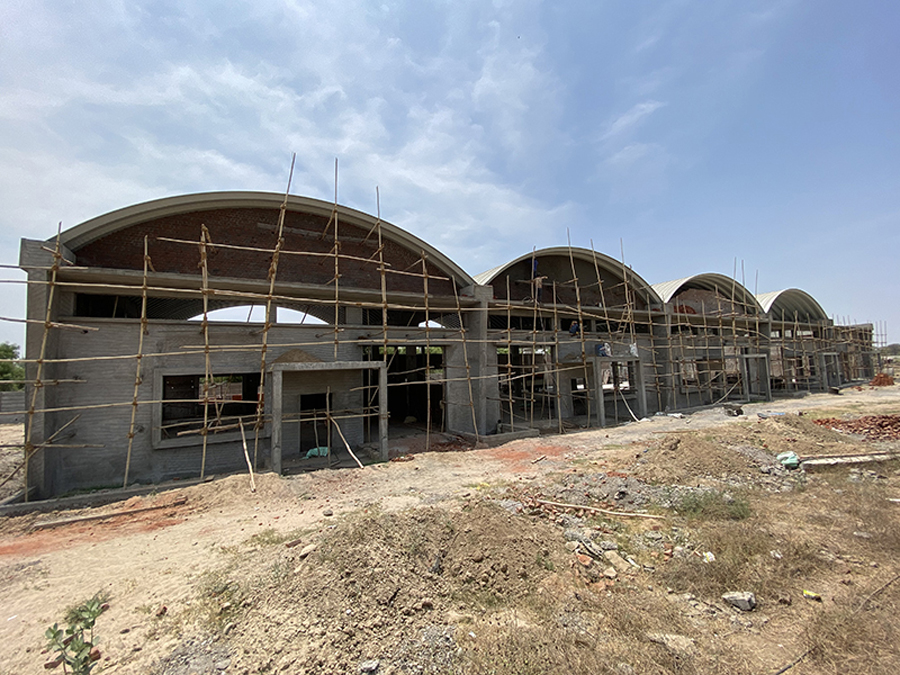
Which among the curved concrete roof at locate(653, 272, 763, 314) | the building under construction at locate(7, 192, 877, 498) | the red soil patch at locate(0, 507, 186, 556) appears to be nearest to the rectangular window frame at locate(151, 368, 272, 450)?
the building under construction at locate(7, 192, 877, 498)

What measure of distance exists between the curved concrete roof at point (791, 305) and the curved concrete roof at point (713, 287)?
2.06m

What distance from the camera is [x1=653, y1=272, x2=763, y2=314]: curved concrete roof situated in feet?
73.1

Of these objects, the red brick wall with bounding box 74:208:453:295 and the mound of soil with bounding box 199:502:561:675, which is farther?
the red brick wall with bounding box 74:208:453:295

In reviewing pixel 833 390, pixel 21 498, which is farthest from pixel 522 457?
pixel 833 390

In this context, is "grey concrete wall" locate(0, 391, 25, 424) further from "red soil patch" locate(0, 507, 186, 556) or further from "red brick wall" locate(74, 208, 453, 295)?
"red soil patch" locate(0, 507, 186, 556)

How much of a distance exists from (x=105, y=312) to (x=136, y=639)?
10732mm

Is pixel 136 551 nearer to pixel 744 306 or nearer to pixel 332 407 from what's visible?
pixel 332 407

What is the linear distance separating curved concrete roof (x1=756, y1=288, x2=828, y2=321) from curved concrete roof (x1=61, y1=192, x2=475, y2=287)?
2422 cm

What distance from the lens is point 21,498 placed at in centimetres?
869

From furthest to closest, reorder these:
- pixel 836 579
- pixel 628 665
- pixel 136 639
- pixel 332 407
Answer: pixel 332 407 → pixel 836 579 → pixel 136 639 → pixel 628 665

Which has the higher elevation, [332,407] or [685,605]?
[332,407]

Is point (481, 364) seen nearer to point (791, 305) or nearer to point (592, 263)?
point (592, 263)

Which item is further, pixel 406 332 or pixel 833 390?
pixel 833 390

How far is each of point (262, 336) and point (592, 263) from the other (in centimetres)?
1543
